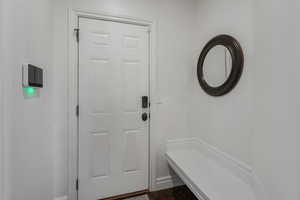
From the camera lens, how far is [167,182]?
6.22 ft

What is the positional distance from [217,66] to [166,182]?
168 cm

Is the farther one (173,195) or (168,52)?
(168,52)

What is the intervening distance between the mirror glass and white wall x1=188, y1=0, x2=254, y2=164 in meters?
0.17

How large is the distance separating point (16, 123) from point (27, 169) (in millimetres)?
364

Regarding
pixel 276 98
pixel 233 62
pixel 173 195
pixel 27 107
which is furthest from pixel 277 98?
pixel 173 195

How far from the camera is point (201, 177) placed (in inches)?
51.6

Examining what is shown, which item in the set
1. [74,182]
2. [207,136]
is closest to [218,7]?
[207,136]

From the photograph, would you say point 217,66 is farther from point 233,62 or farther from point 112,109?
point 112,109

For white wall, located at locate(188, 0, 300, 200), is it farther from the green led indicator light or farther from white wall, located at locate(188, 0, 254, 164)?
the green led indicator light

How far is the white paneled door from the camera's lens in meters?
1.59

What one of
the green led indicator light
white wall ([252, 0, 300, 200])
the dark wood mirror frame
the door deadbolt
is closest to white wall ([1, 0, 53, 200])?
the green led indicator light

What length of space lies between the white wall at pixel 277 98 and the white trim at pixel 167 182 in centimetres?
151

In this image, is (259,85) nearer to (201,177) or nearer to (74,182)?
(201,177)

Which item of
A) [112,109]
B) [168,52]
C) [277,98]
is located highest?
[168,52]
